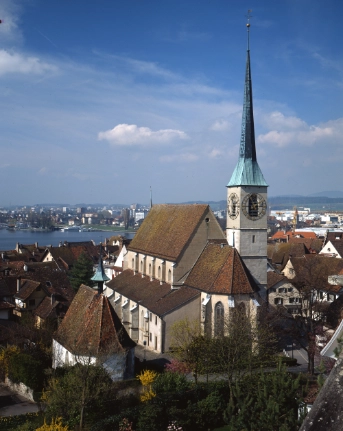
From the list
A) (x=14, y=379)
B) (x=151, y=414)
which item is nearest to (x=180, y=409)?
(x=151, y=414)

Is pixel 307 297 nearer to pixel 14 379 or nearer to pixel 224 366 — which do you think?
pixel 224 366

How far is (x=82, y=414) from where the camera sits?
74.4 feet

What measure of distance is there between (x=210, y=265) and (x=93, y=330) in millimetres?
13770

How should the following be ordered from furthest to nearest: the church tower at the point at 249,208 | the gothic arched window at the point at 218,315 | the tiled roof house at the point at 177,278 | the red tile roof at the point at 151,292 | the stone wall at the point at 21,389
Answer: the church tower at the point at 249,208
the red tile roof at the point at 151,292
the tiled roof house at the point at 177,278
the gothic arched window at the point at 218,315
the stone wall at the point at 21,389

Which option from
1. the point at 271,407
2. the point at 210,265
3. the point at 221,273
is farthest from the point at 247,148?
the point at 271,407

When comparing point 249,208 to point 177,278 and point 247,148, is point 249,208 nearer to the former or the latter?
point 247,148

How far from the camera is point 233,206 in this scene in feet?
142

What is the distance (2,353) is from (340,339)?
29469mm

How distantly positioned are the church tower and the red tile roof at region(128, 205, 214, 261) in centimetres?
313

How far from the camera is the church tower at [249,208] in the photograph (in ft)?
A: 139

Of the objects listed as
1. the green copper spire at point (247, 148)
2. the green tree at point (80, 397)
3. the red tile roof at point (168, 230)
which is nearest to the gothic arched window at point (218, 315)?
the red tile roof at point (168, 230)

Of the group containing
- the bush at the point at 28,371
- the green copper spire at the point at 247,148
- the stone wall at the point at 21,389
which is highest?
the green copper spire at the point at 247,148

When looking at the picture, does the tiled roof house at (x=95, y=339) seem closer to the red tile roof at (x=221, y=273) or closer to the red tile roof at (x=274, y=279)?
the red tile roof at (x=221, y=273)

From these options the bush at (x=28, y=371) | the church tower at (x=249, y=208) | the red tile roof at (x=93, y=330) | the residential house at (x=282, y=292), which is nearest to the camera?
the red tile roof at (x=93, y=330)
